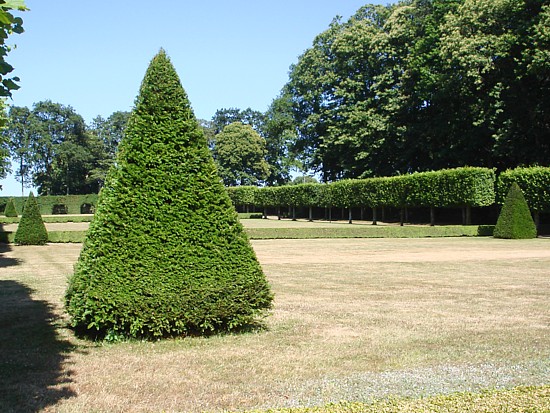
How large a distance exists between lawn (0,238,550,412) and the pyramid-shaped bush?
37 centimetres

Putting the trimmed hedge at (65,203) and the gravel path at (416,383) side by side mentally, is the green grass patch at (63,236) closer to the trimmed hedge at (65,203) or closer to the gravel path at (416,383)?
the gravel path at (416,383)

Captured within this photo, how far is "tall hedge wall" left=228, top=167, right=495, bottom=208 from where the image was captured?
35.1 m

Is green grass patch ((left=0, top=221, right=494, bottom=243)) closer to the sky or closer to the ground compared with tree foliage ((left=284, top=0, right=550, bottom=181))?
closer to the ground

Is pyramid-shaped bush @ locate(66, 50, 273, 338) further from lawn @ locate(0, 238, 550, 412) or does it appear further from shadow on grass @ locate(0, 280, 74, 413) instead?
shadow on grass @ locate(0, 280, 74, 413)

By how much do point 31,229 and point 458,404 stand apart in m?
24.9

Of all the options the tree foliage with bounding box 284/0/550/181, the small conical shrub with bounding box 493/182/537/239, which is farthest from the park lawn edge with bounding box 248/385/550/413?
the tree foliage with bounding box 284/0/550/181

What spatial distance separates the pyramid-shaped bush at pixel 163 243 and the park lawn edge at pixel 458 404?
8.64 feet

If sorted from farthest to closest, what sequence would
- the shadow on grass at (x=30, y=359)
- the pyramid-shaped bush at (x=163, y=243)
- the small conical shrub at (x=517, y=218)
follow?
the small conical shrub at (x=517, y=218) < the pyramid-shaped bush at (x=163, y=243) < the shadow on grass at (x=30, y=359)

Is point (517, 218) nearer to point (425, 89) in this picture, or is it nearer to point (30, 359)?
point (425, 89)

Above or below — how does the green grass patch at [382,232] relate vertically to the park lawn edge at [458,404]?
above

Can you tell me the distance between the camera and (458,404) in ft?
14.4

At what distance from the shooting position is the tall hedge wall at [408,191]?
3506 centimetres

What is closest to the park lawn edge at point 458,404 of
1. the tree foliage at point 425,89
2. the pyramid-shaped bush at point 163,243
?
the pyramid-shaped bush at point 163,243

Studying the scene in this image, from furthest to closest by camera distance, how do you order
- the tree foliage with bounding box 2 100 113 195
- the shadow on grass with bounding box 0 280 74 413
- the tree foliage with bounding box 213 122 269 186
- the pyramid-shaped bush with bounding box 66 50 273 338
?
the tree foliage with bounding box 2 100 113 195, the tree foliage with bounding box 213 122 269 186, the pyramid-shaped bush with bounding box 66 50 273 338, the shadow on grass with bounding box 0 280 74 413
